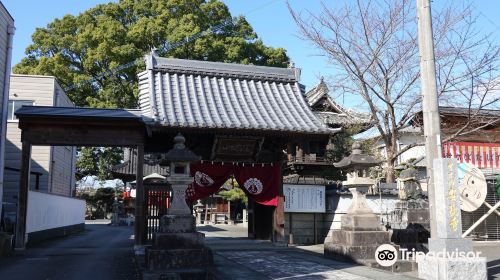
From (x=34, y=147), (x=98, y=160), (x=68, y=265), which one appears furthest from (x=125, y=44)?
(x=68, y=265)

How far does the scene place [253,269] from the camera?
1078cm

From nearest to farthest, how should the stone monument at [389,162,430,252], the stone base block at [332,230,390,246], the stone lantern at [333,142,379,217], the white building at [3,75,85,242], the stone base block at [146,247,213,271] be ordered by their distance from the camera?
1. the stone base block at [146,247,213,271]
2. the stone base block at [332,230,390,246]
3. the stone lantern at [333,142,379,217]
4. the stone monument at [389,162,430,252]
5. the white building at [3,75,85,242]

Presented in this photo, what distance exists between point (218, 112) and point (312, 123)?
3.30 m

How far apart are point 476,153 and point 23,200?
18.8 m

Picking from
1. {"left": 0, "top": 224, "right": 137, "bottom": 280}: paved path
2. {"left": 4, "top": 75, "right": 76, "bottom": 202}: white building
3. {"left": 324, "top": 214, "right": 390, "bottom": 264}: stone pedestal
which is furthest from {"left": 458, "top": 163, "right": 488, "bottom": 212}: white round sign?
{"left": 4, "top": 75, "right": 76, "bottom": 202}: white building

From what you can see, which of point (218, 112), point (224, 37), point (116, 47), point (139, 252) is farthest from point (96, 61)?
point (139, 252)

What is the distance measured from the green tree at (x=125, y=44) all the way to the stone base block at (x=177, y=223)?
2124 centimetres

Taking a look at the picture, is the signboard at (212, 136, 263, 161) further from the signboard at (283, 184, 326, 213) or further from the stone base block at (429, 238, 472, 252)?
the stone base block at (429, 238, 472, 252)

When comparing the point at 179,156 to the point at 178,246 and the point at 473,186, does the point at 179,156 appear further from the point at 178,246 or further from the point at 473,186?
the point at 473,186

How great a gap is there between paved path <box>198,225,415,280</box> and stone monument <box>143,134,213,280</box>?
0.69 m

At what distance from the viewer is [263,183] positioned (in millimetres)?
15766

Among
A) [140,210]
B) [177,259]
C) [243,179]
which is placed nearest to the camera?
[177,259]

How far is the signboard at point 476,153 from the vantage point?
1984 cm

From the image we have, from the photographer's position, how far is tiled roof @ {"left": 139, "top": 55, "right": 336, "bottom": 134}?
47.5 ft
